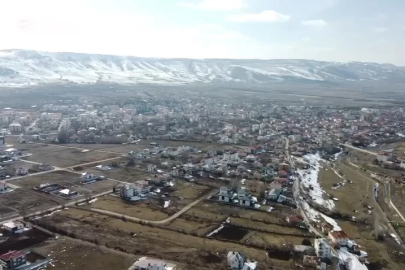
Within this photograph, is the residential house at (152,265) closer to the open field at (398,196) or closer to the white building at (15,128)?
the open field at (398,196)

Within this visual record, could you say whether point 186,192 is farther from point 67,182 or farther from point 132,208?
point 67,182

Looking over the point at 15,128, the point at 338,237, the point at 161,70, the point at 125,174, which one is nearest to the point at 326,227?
the point at 338,237

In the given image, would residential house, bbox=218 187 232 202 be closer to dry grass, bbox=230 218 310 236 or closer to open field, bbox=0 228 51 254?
dry grass, bbox=230 218 310 236

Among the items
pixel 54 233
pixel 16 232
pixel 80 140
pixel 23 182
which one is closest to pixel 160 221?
pixel 54 233

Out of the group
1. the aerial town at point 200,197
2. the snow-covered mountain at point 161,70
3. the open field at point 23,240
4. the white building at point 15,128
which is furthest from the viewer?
the snow-covered mountain at point 161,70

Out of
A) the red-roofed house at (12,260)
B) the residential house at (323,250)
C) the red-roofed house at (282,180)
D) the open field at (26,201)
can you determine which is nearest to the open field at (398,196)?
the red-roofed house at (282,180)

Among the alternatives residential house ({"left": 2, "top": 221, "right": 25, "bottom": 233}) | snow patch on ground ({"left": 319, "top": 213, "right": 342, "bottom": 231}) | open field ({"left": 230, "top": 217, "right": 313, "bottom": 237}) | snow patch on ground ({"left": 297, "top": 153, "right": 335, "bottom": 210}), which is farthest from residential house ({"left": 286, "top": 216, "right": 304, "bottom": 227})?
residential house ({"left": 2, "top": 221, "right": 25, "bottom": 233})
